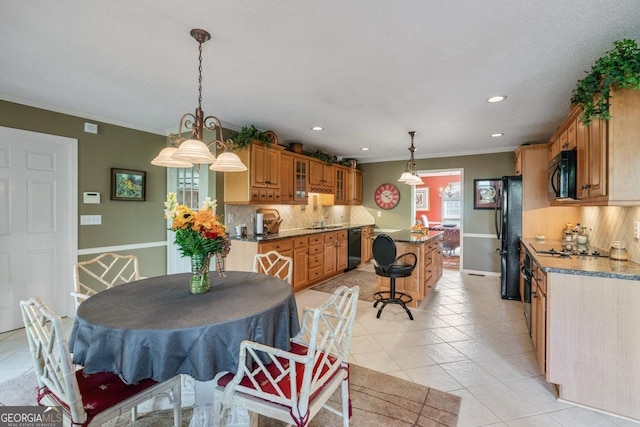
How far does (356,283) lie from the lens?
17.2 feet

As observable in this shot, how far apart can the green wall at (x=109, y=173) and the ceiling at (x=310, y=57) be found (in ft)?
0.53

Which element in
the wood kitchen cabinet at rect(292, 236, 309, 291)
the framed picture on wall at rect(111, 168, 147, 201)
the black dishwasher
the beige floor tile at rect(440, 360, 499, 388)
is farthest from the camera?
the black dishwasher

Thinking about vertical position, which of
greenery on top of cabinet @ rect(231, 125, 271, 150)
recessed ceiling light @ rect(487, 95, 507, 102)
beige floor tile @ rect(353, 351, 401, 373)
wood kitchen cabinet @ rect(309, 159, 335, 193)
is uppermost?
recessed ceiling light @ rect(487, 95, 507, 102)

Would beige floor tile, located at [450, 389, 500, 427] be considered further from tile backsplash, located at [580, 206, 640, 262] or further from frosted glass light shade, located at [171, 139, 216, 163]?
frosted glass light shade, located at [171, 139, 216, 163]

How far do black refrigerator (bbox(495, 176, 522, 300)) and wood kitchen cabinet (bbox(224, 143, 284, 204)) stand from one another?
339 cm

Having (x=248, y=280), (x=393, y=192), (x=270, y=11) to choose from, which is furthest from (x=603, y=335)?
(x=393, y=192)

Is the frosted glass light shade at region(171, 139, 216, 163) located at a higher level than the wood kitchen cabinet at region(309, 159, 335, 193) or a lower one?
lower

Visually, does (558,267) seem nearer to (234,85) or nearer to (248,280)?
(248,280)

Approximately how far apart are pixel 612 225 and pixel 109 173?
558 cm

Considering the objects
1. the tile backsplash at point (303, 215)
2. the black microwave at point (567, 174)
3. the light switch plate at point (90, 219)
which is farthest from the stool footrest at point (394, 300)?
the light switch plate at point (90, 219)

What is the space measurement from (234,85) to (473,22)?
1.99 meters

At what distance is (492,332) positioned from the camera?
10.7 feet

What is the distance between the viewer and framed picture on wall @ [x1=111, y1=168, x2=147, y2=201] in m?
3.91

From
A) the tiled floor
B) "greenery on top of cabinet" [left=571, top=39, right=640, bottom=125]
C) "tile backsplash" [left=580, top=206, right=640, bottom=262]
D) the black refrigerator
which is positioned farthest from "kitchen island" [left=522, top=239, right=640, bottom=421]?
the black refrigerator
